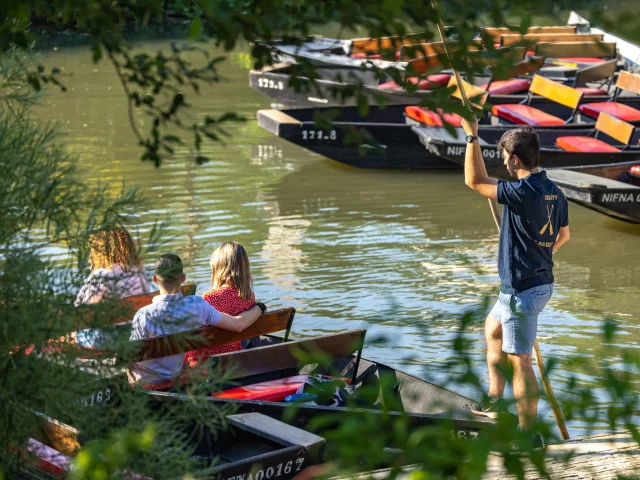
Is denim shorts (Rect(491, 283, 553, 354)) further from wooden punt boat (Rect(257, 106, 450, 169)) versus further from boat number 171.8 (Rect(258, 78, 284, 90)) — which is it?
boat number 171.8 (Rect(258, 78, 284, 90))

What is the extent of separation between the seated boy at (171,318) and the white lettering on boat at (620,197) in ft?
16.9

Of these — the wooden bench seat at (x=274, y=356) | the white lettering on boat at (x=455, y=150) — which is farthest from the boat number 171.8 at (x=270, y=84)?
the wooden bench seat at (x=274, y=356)

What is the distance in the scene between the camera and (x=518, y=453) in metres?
2.00

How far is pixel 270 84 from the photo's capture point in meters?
15.1

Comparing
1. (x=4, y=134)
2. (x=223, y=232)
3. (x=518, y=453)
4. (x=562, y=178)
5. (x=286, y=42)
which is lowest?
(x=223, y=232)

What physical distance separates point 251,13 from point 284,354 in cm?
302

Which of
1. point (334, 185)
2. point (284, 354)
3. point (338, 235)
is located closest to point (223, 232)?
point (338, 235)

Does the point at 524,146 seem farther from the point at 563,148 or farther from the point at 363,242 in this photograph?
the point at 563,148

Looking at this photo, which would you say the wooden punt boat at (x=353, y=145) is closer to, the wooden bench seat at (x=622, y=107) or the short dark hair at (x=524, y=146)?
the wooden bench seat at (x=622, y=107)

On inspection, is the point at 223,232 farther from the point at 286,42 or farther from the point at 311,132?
the point at 286,42

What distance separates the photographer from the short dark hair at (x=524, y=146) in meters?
4.89

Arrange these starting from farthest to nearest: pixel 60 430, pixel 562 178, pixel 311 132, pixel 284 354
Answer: pixel 311 132, pixel 562 178, pixel 284 354, pixel 60 430

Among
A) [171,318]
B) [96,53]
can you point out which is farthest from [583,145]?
[96,53]

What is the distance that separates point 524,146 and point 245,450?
1.89 metres
